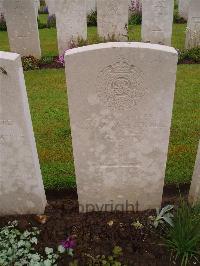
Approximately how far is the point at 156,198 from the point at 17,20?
6.53 meters

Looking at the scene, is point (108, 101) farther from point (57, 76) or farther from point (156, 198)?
point (57, 76)

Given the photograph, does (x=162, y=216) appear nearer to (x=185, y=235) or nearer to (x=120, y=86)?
(x=185, y=235)

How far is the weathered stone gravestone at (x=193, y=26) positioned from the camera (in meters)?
8.95

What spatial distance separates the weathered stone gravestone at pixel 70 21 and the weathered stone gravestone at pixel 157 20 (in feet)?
5.36

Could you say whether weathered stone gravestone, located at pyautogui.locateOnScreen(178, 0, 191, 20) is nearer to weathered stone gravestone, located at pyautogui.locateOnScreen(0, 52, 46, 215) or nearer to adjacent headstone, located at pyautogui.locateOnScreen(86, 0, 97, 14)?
adjacent headstone, located at pyautogui.locateOnScreen(86, 0, 97, 14)

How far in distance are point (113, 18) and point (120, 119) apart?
6.74 metres

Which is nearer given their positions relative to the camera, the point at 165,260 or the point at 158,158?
the point at 165,260

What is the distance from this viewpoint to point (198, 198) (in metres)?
3.65

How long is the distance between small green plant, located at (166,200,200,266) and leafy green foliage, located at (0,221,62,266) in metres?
1.11

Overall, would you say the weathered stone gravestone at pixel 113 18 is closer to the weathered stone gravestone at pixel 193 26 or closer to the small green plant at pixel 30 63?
the weathered stone gravestone at pixel 193 26

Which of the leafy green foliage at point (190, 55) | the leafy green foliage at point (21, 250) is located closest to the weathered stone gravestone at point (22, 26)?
the leafy green foliage at point (190, 55)

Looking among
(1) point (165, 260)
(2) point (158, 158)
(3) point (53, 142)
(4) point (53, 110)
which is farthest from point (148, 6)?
(1) point (165, 260)

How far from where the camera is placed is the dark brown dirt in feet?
11.0

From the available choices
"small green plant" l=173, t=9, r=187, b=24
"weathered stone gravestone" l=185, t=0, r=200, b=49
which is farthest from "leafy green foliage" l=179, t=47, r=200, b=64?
"small green plant" l=173, t=9, r=187, b=24
